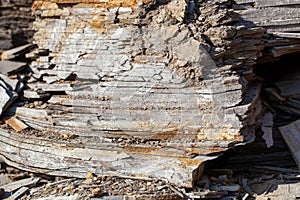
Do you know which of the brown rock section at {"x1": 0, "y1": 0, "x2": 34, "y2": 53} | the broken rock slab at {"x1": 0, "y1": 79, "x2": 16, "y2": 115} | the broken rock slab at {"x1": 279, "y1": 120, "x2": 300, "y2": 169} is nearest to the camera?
the broken rock slab at {"x1": 279, "y1": 120, "x2": 300, "y2": 169}

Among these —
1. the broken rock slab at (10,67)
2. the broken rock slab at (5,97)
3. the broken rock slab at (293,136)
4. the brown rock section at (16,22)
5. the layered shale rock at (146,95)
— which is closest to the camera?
the layered shale rock at (146,95)

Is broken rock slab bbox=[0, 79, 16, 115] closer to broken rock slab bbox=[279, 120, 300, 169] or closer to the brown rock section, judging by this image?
the brown rock section

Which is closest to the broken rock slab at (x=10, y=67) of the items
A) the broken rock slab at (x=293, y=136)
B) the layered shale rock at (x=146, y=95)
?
the layered shale rock at (x=146, y=95)

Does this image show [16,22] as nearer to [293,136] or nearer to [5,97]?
[5,97]

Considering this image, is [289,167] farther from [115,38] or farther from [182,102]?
[115,38]

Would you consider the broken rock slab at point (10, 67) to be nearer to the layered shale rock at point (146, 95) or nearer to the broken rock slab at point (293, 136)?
the layered shale rock at point (146, 95)

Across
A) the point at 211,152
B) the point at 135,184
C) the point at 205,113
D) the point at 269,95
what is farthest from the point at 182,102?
the point at 269,95

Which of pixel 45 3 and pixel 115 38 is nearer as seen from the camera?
pixel 115 38

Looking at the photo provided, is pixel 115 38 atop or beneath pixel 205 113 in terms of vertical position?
atop

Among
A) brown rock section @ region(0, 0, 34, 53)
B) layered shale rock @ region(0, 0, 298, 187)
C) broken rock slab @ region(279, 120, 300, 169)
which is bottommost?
broken rock slab @ region(279, 120, 300, 169)

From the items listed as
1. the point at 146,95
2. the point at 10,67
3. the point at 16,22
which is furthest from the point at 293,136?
the point at 16,22

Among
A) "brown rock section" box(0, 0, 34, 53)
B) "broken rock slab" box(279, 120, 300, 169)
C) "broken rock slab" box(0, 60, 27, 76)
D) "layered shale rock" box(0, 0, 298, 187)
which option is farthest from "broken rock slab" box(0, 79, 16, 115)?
"broken rock slab" box(279, 120, 300, 169)
